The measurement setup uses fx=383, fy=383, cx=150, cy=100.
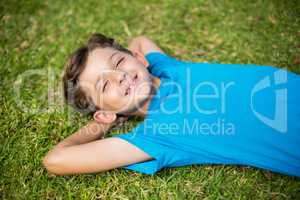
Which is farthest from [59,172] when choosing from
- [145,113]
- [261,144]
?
[261,144]

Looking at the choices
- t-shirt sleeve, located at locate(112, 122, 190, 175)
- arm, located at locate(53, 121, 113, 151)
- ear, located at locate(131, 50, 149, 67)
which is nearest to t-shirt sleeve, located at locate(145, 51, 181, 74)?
ear, located at locate(131, 50, 149, 67)

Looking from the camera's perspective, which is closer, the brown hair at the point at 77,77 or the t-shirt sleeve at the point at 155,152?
the t-shirt sleeve at the point at 155,152

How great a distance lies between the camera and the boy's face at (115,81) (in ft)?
8.38

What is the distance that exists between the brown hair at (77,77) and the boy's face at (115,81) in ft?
0.17

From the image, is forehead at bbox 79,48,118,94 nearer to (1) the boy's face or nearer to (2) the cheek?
(1) the boy's face

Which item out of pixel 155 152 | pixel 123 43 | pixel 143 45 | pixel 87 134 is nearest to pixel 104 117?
pixel 87 134

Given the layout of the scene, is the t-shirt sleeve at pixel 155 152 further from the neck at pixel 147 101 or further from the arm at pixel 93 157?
the neck at pixel 147 101

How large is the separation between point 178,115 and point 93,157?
0.63 meters

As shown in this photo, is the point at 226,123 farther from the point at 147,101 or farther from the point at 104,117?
the point at 104,117

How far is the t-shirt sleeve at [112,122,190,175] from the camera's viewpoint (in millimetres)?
2421

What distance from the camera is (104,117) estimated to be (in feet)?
9.03

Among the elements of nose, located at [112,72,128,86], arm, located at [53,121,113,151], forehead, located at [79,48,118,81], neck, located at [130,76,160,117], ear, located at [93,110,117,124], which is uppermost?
forehead, located at [79,48,118,81]

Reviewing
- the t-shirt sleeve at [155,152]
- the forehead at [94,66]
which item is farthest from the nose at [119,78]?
the t-shirt sleeve at [155,152]

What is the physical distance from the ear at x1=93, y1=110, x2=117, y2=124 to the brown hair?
0.05 m
